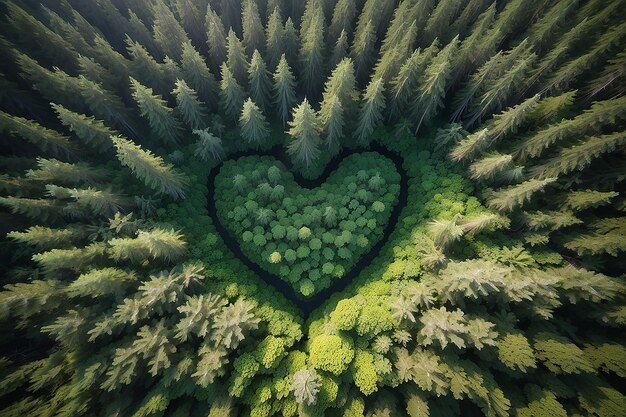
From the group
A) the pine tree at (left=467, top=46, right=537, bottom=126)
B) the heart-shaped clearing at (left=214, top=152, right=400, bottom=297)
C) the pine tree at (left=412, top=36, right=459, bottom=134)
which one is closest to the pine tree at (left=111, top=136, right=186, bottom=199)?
the heart-shaped clearing at (left=214, top=152, right=400, bottom=297)

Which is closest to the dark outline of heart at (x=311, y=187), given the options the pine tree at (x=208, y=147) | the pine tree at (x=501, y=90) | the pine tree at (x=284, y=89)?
the pine tree at (x=208, y=147)

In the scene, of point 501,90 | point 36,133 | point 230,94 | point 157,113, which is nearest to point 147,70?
point 157,113

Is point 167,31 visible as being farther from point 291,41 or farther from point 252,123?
point 252,123

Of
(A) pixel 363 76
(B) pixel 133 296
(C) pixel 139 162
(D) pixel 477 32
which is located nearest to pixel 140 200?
(C) pixel 139 162

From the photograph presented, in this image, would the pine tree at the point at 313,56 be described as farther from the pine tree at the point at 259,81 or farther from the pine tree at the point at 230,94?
the pine tree at the point at 230,94

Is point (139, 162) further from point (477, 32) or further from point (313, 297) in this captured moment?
point (477, 32)
